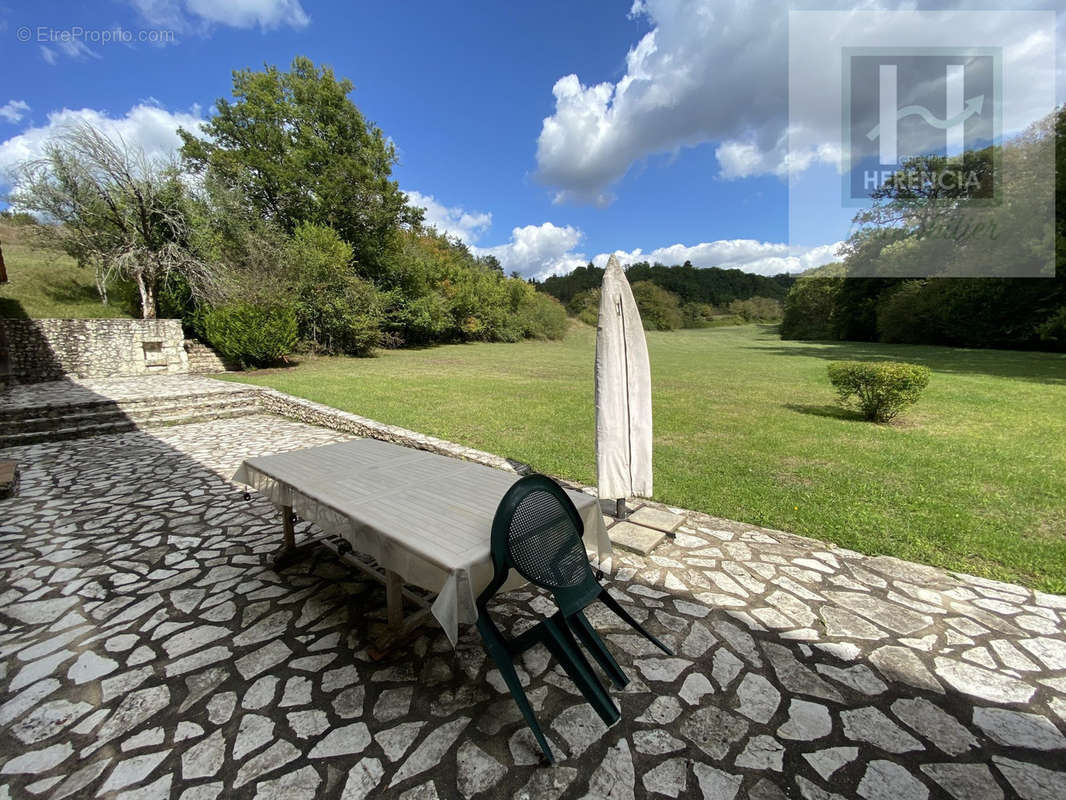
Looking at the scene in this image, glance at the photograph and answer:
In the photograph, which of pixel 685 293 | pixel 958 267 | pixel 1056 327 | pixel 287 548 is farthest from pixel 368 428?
pixel 685 293

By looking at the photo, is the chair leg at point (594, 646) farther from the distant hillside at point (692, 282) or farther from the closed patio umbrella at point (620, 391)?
the distant hillside at point (692, 282)

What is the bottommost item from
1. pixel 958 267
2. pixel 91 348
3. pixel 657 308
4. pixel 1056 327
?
pixel 1056 327

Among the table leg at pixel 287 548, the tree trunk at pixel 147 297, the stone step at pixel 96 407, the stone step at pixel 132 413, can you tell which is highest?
the tree trunk at pixel 147 297

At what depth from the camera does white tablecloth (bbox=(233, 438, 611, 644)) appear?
163 centimetres

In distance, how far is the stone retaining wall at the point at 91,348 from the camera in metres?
11.5

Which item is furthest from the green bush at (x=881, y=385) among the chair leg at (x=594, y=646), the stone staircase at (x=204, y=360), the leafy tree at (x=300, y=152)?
the leafy tree at (x=300, y=152)

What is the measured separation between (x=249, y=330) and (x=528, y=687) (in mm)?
15700

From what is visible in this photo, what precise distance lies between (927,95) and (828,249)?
2040cm

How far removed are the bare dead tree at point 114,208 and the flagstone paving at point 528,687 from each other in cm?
1504

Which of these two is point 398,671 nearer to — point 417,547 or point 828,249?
point 417,547

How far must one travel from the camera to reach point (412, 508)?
2.11 meters

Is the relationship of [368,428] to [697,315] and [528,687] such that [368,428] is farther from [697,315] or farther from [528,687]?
[697,315]

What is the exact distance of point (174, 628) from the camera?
2418 millimetres

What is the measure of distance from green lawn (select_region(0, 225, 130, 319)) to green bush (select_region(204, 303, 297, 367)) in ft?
20.3
